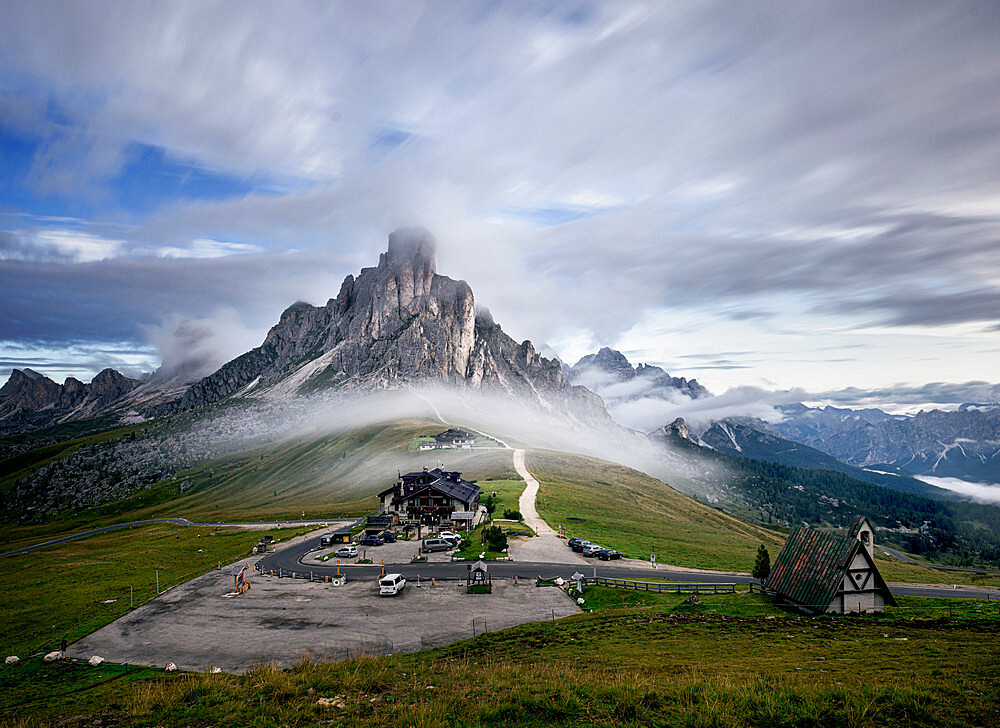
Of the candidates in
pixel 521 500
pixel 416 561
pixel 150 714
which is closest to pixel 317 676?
pixel 150 714

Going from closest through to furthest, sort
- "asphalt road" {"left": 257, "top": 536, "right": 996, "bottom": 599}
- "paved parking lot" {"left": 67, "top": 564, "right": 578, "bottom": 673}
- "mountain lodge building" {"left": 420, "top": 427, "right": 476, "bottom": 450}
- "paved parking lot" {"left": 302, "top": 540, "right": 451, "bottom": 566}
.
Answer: "paved parking lot" {"left": 67, "top": 564, "right": 578, "bottom": 673}
"asphalt road" {"left": 257, "top": 536, "right": 996, "bottom": 599}
"paved parking lot" {"left": 302, "top": 540, "right": 451, "bottom": 566}
"mountain lodge building" {"left": 420, "top": 427, "right": 476, "bottom": 450}

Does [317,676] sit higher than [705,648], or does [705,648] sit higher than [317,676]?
[317,676]

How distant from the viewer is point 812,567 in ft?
128

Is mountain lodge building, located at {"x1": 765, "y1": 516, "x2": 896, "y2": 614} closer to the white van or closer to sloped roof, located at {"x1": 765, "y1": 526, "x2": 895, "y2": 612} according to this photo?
sloped roof, located at {"x1": 765, "y1": 526, "x2": 895, "y2": 612}

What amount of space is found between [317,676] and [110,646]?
2758 centimetres

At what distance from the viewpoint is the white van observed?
45156 millimetres

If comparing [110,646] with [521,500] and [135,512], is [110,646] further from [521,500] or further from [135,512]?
[135,512]

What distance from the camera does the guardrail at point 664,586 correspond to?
1767 inches

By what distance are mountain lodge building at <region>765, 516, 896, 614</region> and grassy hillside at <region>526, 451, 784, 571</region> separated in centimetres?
2182

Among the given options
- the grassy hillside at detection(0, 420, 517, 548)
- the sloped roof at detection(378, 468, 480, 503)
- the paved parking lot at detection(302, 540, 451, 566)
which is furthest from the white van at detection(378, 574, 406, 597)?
the grassy hillside at detection(0, 420, 517, 548)

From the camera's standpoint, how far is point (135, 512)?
179m

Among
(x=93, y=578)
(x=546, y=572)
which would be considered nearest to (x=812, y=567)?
(x=546, y=572)

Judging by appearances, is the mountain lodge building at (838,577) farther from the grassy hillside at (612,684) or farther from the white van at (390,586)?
the white van at (390,586)

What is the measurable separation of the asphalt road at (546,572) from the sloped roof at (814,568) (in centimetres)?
1142
